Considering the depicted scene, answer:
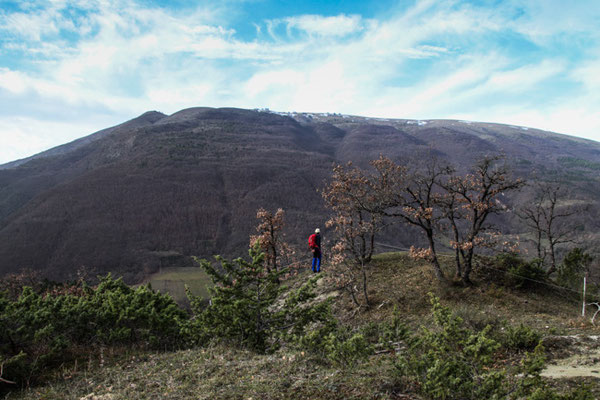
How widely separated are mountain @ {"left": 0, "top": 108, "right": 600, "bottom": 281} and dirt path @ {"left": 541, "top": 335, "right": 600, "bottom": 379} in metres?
38.0

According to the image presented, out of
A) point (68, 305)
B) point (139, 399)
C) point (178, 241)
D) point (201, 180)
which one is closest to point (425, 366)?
point (139, 399)

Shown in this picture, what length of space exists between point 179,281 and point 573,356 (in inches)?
2277

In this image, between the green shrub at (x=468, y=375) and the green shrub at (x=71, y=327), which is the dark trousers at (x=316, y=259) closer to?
the green shrub at (x=71, y=327)

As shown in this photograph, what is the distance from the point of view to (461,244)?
14.6 m

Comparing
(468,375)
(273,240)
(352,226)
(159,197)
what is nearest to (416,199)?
(352,226)

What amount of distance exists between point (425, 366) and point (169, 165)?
369ft

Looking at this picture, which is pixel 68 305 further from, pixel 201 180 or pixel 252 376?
pixel 201 180

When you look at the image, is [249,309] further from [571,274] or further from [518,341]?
[571,274]

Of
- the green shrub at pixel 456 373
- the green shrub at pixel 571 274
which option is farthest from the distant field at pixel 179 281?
the green shrub at pixel 456 373

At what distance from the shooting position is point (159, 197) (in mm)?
92375

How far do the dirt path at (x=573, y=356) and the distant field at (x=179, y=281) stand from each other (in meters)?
44.0

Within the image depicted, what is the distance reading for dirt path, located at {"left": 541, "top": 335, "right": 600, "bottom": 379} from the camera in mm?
7066

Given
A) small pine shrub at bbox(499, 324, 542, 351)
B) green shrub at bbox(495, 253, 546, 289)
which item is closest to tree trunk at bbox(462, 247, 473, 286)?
green shrub at bbox(495, 253, 546, 289)

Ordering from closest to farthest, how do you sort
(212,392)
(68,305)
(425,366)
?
(425,366) < (212,392) < (68,305)
